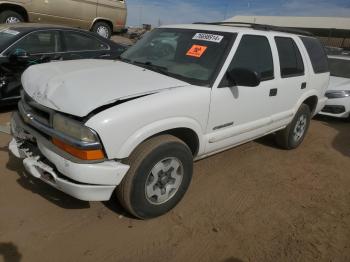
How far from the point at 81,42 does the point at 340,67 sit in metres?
6.43

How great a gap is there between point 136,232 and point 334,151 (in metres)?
4.05

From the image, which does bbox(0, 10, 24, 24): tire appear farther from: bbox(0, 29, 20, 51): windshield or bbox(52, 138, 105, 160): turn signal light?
bbox(52, 138, 105, 160): turn signal light

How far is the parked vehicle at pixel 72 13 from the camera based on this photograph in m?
9.68

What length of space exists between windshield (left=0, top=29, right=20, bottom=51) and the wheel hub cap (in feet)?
12.8

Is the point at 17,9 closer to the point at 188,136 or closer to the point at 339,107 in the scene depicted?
the point at 188,136

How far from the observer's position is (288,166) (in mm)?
4969

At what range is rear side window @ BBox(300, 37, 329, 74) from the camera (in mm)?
5195

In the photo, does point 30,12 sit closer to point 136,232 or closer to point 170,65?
point 170,65

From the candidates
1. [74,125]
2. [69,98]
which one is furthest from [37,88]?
[74,125]

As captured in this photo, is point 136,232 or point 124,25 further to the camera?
point 124,25

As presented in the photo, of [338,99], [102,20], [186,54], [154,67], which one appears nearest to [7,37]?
[154,67]

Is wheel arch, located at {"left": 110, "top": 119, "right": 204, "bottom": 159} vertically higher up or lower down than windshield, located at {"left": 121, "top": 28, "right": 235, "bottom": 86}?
lower down

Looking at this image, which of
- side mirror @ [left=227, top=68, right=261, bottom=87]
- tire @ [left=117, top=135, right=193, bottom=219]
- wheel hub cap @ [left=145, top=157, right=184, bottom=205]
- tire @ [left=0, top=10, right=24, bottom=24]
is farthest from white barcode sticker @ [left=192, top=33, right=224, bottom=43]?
tire @ [left=0, top=10, right=24, bottom=24]

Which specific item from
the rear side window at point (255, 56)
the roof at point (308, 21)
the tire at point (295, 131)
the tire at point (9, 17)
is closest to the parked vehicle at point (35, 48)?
the rear side window at point (255, 56)
